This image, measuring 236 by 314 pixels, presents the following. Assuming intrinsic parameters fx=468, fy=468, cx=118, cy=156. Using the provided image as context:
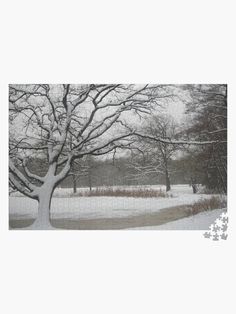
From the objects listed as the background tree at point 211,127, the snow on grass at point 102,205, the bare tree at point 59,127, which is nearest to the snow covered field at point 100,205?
the snow on grass at point 102,205

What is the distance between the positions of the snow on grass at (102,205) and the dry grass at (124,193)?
0.04 m

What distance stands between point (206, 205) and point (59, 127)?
70.5 inches

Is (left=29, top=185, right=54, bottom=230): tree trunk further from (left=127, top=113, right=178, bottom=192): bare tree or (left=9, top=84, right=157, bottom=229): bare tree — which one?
(left=127, top=113, right=178, bottom=192): bare tree

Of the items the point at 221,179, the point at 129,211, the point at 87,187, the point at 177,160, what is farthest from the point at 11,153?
the point at 221,179

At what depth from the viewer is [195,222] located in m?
4.96

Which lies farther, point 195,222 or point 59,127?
point 59,127

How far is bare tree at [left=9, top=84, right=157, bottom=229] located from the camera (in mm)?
5008

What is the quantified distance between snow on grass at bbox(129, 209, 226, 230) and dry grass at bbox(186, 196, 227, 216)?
4 cm

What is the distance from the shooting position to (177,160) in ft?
16.7

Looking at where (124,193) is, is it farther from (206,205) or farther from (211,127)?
(211,127)

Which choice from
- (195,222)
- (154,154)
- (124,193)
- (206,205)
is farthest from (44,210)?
(206,205)

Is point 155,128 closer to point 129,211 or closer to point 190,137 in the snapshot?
point 190,137

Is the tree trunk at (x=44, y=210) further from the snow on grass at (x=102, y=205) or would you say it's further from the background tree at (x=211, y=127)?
the background tree at (x=211, y=127)

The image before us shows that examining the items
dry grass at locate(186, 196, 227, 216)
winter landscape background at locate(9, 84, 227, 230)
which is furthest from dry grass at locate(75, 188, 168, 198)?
dry grass at locate(186, 196, 227, 216)
